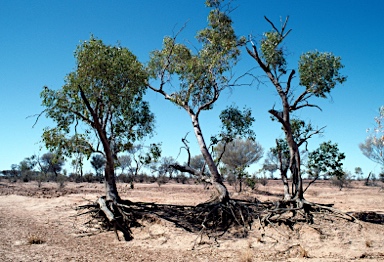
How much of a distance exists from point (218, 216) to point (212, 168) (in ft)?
7.87

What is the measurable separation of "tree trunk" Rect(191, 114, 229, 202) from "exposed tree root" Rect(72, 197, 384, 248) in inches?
16.0

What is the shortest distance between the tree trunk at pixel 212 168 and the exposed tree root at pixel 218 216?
41cm

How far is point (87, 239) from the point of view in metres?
10.4

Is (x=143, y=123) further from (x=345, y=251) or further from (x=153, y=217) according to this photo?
(x=345, y=251)

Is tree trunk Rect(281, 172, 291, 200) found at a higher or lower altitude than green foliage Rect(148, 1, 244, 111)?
lower

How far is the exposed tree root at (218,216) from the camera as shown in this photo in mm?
10562

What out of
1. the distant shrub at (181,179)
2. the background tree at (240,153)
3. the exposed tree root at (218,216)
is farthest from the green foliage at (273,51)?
the distant shrub at (181,179)

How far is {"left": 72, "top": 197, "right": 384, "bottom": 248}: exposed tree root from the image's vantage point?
10.6 metres

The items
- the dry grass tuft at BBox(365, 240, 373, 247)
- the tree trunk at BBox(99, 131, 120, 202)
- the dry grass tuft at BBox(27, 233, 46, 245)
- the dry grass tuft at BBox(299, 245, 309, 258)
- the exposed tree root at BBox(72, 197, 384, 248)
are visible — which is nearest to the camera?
the dry grass tuft at BBox(299, 245, 309, 258)

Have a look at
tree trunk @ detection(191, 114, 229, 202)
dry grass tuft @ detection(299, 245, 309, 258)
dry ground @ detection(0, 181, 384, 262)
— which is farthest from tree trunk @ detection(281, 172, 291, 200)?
dry grass tuft @ detection(299, 245, 309, 258)

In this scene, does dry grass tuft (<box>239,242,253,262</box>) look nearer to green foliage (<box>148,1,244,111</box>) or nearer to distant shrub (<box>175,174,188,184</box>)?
green foliage (<box>148,1,244,111</box>)

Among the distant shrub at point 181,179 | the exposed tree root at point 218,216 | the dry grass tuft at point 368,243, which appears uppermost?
the distant shrub at point 181,179

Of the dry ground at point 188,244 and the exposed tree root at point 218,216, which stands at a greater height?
the exposed tree root at point 218,216

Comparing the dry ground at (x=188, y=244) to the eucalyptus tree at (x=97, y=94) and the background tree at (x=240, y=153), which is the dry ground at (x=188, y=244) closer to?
the eucalyptus tree at (x=97, y=94)
